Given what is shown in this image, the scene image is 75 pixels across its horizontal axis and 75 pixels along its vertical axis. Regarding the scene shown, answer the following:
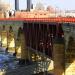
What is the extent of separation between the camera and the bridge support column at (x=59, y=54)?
33.1 metres

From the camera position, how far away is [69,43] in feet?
104

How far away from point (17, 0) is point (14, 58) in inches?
1936

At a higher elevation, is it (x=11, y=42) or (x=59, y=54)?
(x=59, y=54)

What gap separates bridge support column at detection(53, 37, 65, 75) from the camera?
33062 millimetres

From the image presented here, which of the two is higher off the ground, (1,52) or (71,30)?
(71,30)

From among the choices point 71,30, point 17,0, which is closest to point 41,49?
point 71,30

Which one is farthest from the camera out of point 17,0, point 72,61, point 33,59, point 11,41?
point 17,0

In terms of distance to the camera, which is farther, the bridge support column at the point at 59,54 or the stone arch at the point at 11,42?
the stone arch at the point at 11,42

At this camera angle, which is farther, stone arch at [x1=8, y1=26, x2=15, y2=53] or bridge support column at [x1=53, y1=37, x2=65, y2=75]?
stone arch at [x1=8, y1=26, x2=15, y2=53]

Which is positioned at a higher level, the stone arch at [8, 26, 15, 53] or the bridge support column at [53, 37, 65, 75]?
the bridge support column at [53, 37, 65, 75]

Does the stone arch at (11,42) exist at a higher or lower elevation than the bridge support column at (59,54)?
lower

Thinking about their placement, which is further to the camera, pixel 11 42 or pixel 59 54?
pixel 11 42

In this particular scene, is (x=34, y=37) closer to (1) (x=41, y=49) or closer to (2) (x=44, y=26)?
(1) (x=41, y=49)

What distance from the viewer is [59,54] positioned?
33.5 meters
